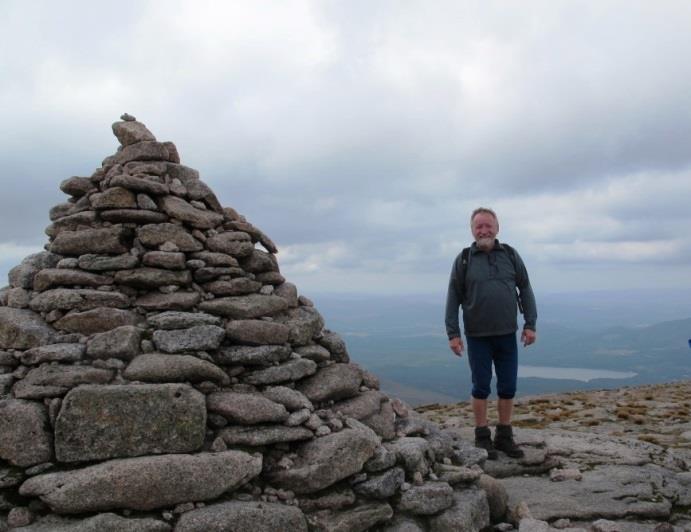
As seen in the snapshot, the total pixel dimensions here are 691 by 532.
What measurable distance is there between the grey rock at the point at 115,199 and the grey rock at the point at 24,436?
3.14m

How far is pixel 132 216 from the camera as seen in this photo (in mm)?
8453

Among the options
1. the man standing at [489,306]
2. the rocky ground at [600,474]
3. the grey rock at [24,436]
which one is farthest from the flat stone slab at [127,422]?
the rocky ground at [600,474]

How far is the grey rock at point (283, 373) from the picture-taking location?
7.95 m

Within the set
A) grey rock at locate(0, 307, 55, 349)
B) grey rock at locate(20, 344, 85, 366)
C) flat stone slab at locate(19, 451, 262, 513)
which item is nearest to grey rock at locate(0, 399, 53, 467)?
flat stone slab at locate(19, 451, 262, 513)

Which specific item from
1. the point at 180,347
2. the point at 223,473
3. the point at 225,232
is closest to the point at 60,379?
the point at 180,347

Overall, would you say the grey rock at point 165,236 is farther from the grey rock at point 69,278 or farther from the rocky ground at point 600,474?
the rocky ground at point 600,474

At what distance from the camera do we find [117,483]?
638 centimetres

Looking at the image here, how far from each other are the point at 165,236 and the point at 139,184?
0.93 m

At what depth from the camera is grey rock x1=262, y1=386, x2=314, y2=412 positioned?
307 inches

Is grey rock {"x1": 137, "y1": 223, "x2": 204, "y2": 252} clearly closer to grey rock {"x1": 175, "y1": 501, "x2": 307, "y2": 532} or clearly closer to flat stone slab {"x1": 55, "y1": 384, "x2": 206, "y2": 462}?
flat stone slab {"x1": 55, "y1": 384, "x2": 206, "y2": 462}

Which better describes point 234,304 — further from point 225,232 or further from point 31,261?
point 31,261

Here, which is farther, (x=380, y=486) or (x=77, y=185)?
(x=77, y=185)

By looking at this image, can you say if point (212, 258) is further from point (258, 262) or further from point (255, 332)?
point (255, 332)

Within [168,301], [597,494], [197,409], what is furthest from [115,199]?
[597,494]
